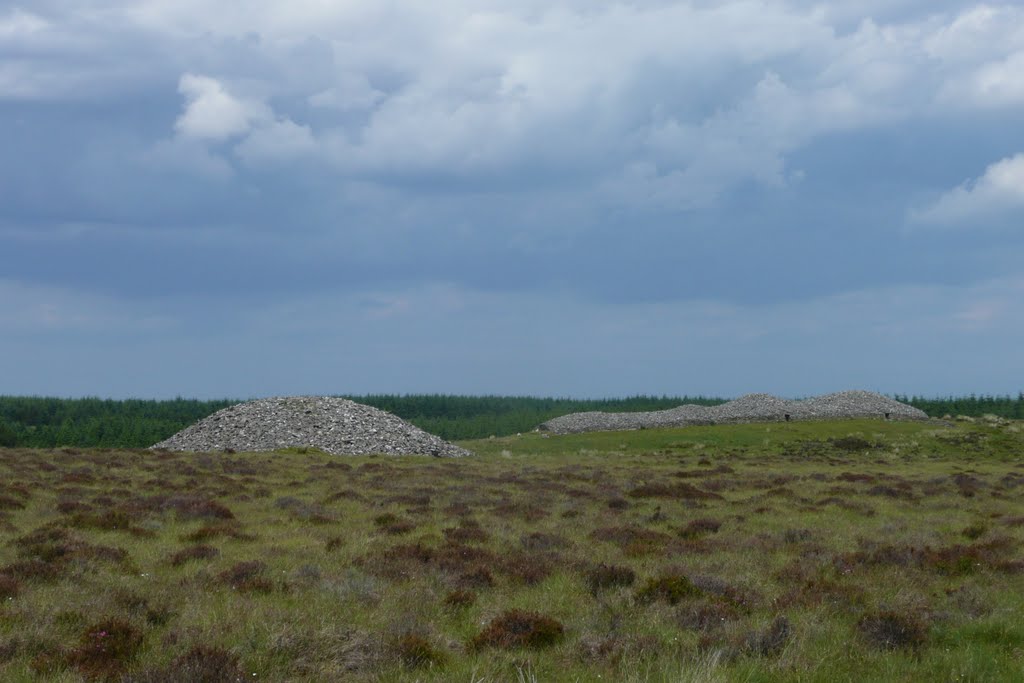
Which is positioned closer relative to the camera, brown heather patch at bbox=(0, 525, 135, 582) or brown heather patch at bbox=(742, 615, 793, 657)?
brown heather patch at bbox=(742, 615, 793, 657)

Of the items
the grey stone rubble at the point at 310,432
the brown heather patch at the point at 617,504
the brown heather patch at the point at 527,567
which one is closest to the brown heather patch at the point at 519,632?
the brown heather patch at the point at 527,567

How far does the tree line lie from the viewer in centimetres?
9806

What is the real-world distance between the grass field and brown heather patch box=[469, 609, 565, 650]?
5 centimetres

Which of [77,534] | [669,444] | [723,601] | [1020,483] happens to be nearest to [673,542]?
[723,601]

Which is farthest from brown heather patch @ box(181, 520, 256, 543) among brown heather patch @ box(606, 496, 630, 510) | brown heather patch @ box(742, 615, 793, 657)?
brown heather patch @ box(742, 615, 793, 657)

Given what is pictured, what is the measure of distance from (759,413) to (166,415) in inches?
4199

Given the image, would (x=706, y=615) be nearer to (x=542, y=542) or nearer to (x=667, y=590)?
(x=667, y=590)

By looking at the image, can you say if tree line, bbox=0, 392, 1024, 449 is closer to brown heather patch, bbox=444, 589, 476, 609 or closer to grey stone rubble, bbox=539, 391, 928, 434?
grey stone rubble, bbox=539, 391, 928, 434

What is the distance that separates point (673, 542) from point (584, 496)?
823 cm

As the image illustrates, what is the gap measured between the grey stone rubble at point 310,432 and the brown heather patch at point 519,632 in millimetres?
43467

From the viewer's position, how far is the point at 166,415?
136875 millimetres

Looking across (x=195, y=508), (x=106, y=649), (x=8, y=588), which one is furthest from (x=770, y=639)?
(x=195, y=508)

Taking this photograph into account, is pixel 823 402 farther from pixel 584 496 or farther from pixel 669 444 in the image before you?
pixel 584 496

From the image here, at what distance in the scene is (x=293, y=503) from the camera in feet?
70.5
